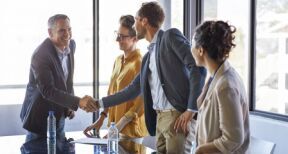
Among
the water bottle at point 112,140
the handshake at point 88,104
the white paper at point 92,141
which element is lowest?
the white paper at point 92,141

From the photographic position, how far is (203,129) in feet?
5.86

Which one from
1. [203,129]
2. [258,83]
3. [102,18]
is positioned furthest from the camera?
[102,18]

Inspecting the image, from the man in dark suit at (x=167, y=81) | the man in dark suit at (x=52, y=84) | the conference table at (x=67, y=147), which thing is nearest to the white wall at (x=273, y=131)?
the man in dark suit at (x=167, y=81)

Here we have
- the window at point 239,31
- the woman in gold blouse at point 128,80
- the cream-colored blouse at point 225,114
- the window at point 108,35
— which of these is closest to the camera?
the cream-colored blouse at point 225,114

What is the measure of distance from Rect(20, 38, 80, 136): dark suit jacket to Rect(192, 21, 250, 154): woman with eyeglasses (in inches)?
60.0

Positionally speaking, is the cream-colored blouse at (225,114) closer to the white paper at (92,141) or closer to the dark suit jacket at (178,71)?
the dark suit jacket at (178,71)

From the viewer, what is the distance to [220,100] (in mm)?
1659

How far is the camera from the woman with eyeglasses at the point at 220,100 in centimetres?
164

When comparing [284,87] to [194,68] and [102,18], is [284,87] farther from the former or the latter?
[102,18]

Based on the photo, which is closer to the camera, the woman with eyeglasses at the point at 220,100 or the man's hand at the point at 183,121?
the woman with eyeglasses at the point at 220,100

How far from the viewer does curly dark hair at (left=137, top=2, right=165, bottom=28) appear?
263 centimetres

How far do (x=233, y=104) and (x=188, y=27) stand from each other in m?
3.33

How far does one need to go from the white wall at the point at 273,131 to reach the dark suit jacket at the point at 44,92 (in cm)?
157

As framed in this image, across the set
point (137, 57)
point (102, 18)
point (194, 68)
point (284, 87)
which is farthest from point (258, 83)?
point (102, 18)
